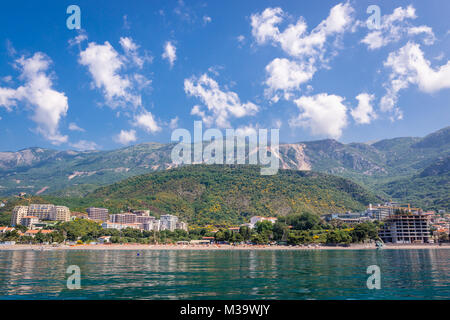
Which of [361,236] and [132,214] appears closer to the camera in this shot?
[361,236]

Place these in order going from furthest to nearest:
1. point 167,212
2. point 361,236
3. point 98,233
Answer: point 167,212 → point 98,233 → point 361,236

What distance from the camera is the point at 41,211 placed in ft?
606

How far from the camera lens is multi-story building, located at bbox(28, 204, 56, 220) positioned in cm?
18125

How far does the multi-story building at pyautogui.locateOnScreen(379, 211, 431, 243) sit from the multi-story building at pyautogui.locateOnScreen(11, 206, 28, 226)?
555 feet

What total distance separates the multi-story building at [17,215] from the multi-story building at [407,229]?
169 metres

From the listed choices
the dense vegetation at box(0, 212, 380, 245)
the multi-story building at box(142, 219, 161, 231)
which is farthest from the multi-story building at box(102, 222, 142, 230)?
the dense vegetation at box(0, 212, 380, 245)

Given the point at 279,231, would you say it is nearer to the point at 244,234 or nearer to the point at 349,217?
the point at 244,234

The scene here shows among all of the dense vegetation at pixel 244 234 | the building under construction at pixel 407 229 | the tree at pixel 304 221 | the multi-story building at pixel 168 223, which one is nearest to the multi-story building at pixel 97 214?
the multi-story building at pixel 168 223

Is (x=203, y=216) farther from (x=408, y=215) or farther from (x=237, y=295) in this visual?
(x=237, y=295)

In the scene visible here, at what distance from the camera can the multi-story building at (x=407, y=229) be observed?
448 feet

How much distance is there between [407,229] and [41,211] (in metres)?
182
